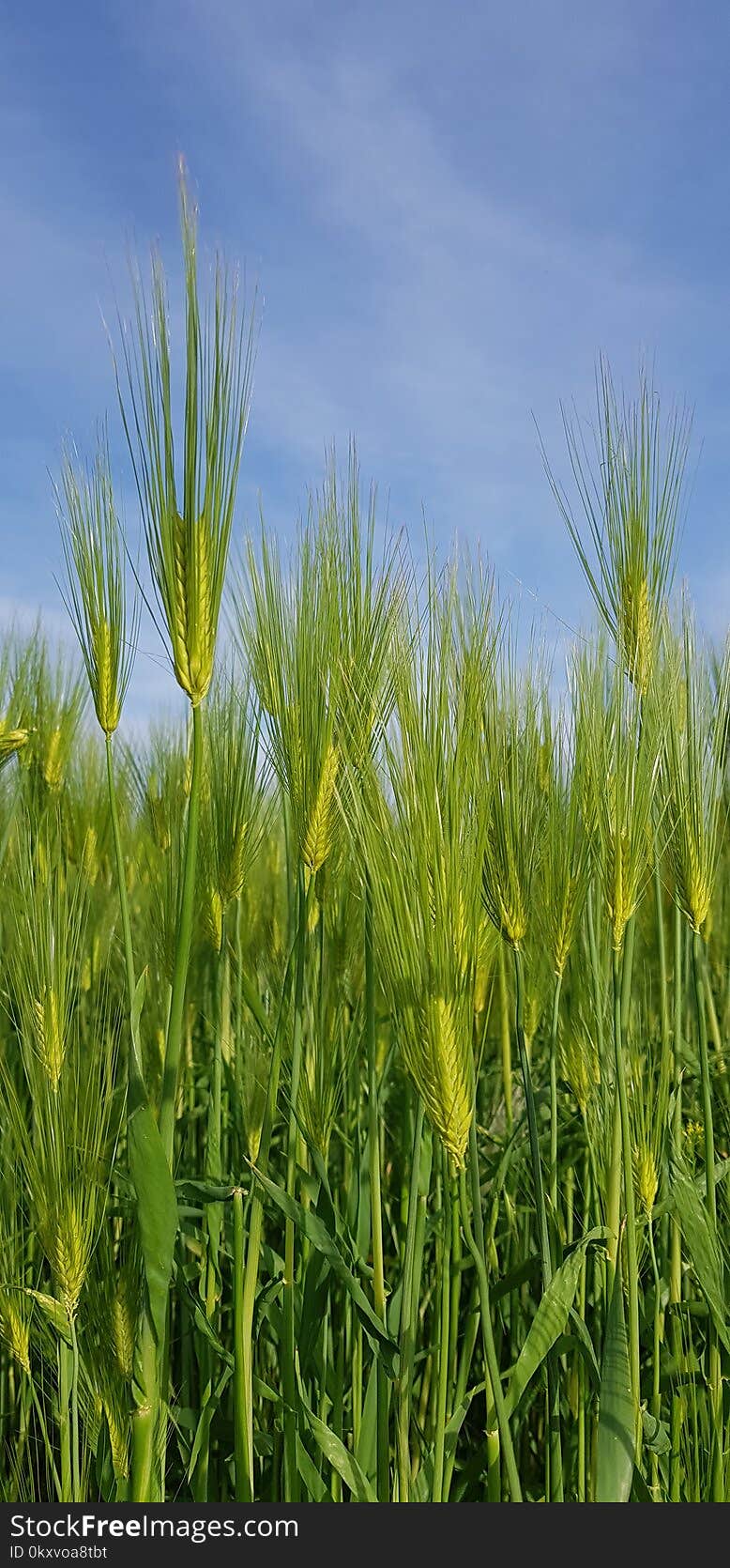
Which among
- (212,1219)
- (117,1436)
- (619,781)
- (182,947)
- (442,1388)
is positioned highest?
(619,781)

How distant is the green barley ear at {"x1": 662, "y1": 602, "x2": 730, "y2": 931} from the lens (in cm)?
151

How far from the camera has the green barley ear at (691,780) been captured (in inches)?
59.6

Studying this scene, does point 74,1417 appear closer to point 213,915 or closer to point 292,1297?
point 292,1297

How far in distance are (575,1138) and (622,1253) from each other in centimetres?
44

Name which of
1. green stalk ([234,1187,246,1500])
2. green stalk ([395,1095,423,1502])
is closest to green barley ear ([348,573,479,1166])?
green stalk ([395,1095,423,1502])

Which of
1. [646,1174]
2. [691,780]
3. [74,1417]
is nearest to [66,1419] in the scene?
[74,1417]

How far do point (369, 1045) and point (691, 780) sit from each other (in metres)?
0.63

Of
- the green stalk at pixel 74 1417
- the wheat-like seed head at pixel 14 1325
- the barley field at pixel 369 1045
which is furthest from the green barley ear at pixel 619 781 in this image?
the wheat-like seed head at pixel 14 1325

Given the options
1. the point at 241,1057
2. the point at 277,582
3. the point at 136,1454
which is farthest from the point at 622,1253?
the point at 277,582

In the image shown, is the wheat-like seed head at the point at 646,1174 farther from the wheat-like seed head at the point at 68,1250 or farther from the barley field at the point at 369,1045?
the wheat-like seed head at the point at 68,1250

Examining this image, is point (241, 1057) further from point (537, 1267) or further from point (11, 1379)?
point (11, 1379)

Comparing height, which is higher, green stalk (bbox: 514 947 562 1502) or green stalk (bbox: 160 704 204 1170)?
green stalk (bbox: 160 704 204 1170)

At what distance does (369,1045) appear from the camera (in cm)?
127

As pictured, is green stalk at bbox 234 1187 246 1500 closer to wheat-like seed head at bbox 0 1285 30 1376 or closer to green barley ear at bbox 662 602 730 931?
wheat-like seed head at bbox 0 1285 30 1376
